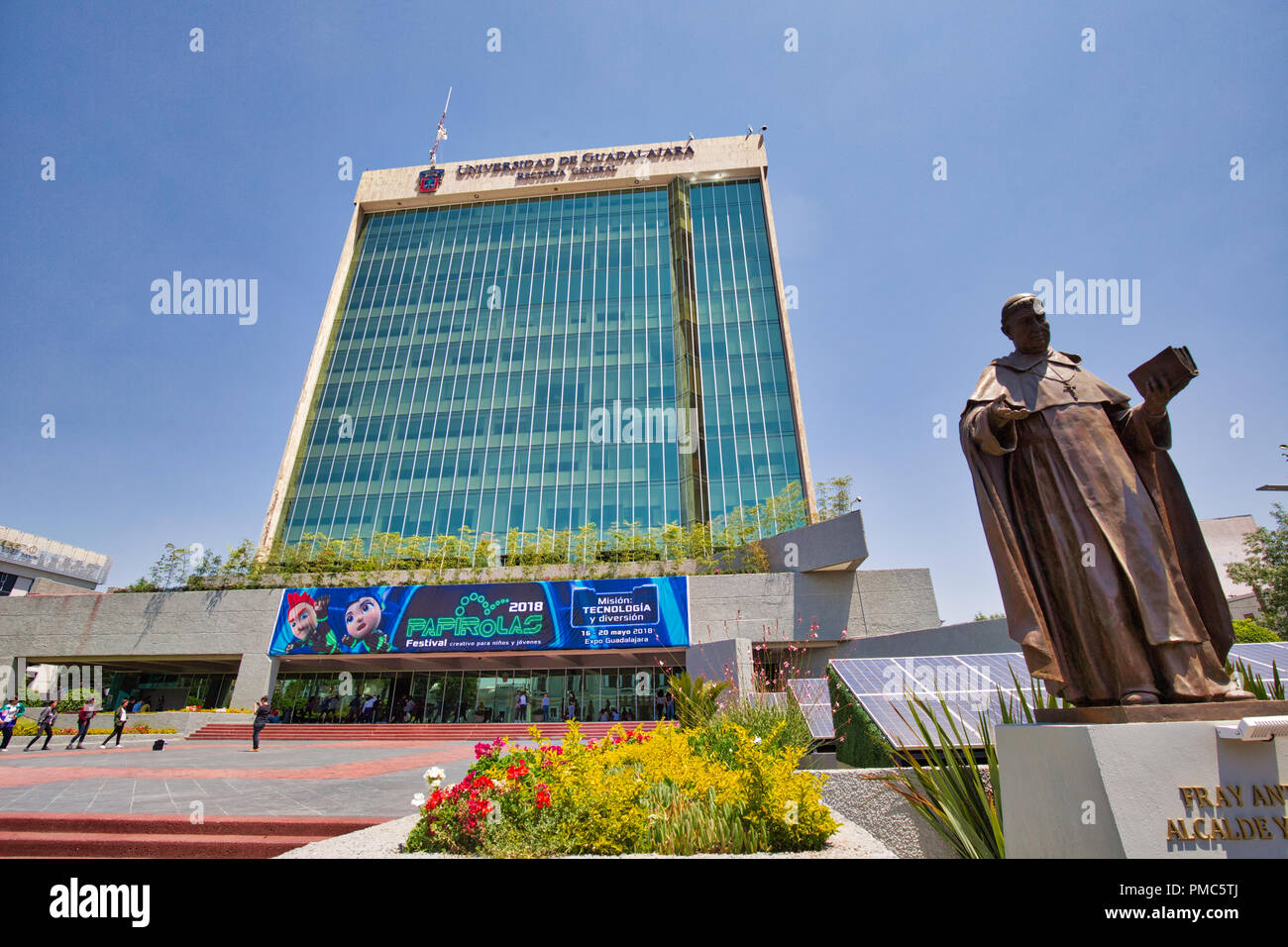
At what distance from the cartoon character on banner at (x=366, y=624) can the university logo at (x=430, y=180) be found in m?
42.9

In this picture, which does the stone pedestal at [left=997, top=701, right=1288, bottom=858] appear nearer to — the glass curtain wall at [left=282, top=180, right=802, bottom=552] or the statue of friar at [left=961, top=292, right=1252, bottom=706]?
the statue of friar at [left=961, top=292, right=1252, bottom=706]

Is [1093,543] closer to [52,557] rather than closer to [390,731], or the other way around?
[390,731]

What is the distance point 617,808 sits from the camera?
514cm

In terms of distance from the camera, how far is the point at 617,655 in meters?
30.3

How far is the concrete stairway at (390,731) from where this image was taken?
23.6m

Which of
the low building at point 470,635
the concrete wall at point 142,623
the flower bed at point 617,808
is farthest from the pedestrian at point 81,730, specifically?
the flower bed at point 617,808

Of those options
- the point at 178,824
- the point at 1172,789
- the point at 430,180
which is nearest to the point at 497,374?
the point at 430,180

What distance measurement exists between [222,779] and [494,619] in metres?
15.1

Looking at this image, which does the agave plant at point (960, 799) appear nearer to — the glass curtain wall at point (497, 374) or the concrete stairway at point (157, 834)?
the concrete stairway at point (157, 834)

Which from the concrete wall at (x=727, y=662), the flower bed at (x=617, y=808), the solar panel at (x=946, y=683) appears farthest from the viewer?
the concrete wall at (x=727, y=662)
